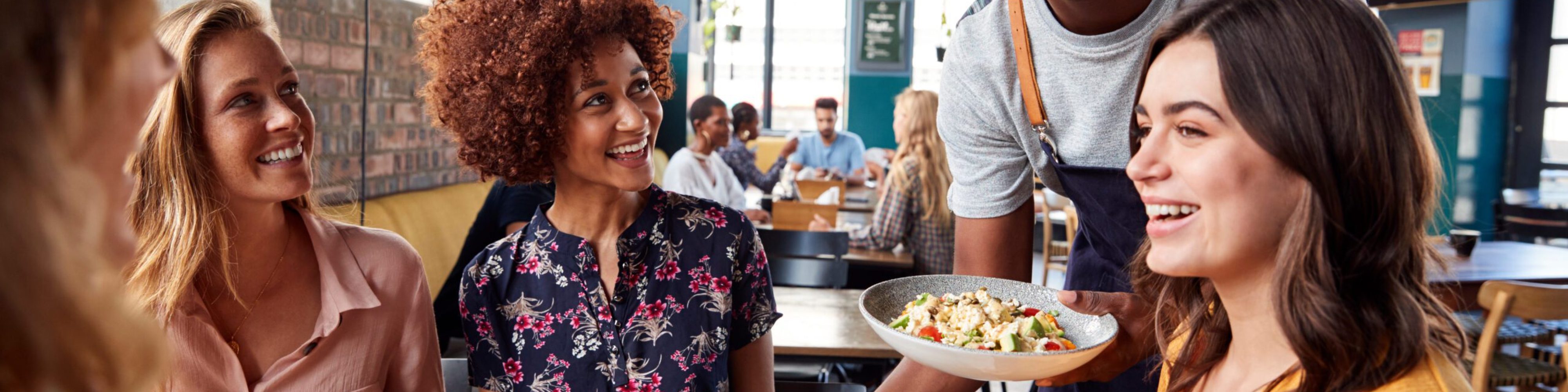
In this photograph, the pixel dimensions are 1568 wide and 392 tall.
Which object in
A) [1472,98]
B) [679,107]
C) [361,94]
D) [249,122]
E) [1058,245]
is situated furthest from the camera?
[1472,98]

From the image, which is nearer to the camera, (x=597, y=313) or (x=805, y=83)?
(x=597, y=313)

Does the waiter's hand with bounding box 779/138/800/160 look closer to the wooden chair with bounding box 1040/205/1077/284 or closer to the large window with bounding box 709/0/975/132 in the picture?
the wooden chair with bounding box 1040/205/1077/284

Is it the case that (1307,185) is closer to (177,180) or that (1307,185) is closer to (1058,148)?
(1058,148)

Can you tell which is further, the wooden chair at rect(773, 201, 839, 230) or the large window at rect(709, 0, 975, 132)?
the large window at rect(709, 0, 975, 132)

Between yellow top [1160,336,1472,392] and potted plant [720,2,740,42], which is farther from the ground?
potted plant [720,2,740,42]

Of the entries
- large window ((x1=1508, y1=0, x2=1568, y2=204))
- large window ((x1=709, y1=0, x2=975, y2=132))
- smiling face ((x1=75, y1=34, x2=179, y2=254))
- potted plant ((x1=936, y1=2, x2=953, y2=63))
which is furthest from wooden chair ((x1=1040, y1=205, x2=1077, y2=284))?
smiling face ((x1=75, y1=34, x2=179, y2=254))

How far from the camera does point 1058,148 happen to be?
1.65 meters

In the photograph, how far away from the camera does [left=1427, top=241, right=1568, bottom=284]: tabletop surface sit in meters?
4.07

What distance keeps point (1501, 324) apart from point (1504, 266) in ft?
3.34

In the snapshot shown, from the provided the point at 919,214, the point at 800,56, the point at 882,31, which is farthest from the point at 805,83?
Answer: the point at 919,214

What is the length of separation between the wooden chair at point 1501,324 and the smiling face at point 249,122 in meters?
3.28

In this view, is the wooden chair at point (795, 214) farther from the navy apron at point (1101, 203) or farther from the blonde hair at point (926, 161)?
the navy apron at point (1101, 203)

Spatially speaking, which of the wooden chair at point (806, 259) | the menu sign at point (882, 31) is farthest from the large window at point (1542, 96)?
the wooden chair at point (806, 259)

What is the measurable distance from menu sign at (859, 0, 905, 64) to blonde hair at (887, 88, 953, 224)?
7.02m
